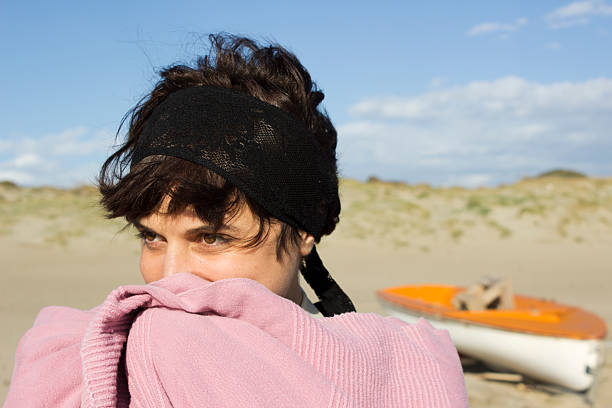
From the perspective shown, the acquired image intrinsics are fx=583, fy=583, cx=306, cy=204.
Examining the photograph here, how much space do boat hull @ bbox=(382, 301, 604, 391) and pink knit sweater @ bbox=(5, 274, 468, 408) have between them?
258 inches

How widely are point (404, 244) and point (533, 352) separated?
576 inches

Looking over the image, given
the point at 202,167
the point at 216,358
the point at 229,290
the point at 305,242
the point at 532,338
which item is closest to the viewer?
the point at 216,358

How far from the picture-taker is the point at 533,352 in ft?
24.3

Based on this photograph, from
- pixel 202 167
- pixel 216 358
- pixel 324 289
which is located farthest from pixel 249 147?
pixel 324 289

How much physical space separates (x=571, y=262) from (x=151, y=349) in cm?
2131

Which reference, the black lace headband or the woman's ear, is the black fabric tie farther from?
the black lace headband

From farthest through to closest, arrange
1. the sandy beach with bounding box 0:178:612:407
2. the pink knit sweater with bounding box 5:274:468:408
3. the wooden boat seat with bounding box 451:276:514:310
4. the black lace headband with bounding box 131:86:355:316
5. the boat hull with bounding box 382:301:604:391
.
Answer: the sandy beach with bounding box 0:178:612:407 < the wooden boat seat with bounding box 451:276:514:310 < the boat hull with bounding box 382:301:604:391 < the black lace headband with bounding box 131:86:355:316 < the pink knit sweater with bounding box 5:274:468:408

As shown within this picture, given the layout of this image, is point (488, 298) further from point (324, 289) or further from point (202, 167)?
point (202, 167)

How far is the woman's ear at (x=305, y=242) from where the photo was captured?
5.53ft

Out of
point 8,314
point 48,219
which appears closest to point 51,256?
point 48,219

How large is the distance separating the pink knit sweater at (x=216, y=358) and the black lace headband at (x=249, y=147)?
29 centimetres

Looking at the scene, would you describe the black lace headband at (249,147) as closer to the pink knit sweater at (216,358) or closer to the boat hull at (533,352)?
the pink knit sweater at (216,358)

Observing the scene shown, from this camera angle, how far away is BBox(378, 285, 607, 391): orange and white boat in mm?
7137

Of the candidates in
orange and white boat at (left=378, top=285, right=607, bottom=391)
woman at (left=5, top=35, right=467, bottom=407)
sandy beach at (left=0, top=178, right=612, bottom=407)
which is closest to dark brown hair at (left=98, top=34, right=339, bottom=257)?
woman at (left=5, top=35, right=467, bottom=407)
